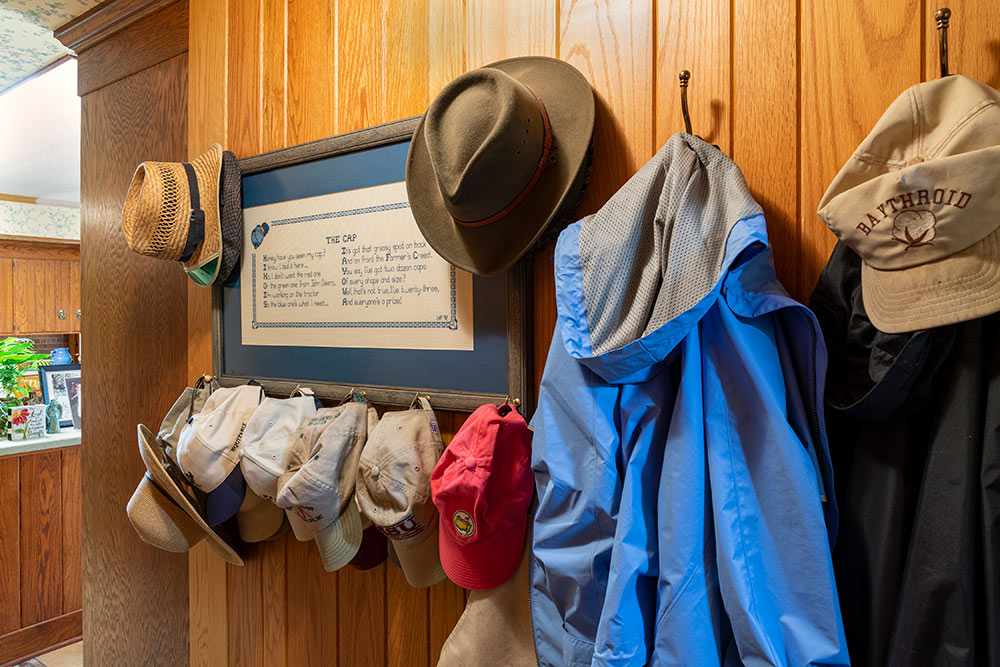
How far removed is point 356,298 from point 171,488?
22.8 inches

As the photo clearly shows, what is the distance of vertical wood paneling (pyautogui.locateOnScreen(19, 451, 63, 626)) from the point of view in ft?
9.22

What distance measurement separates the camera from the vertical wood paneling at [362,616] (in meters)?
1.23

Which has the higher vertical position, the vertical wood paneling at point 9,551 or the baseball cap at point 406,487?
the baseball cap at point 406,487

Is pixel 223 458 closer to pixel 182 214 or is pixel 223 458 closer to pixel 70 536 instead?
pixel 182 214

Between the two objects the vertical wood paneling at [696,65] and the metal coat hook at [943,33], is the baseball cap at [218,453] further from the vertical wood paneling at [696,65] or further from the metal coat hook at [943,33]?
the metal coat hook at [943,33]

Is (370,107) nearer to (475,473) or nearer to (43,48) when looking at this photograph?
(475,473)

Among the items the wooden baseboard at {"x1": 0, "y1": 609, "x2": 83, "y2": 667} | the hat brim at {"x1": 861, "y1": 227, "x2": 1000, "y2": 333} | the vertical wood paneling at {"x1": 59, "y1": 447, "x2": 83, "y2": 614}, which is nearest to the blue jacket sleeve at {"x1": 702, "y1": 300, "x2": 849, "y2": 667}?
the hat brim at {"x1": 861, "y1": 227, "x2": 1000, "y2": 333}

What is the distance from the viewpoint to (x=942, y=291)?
603mm

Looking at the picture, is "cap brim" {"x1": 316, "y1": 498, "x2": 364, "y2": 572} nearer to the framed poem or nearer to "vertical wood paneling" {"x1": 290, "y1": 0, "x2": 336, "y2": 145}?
the framed poem

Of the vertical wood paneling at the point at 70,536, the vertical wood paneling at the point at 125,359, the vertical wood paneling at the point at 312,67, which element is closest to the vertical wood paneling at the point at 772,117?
the vertical wood paneling at the point at 312,67

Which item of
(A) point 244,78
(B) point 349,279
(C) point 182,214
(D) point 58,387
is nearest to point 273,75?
(A) point 244,78

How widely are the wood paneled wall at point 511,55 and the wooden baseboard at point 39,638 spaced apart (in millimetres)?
1948

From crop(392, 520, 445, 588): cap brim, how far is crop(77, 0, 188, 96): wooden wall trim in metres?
1.47

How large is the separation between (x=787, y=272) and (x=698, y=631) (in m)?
0.49
